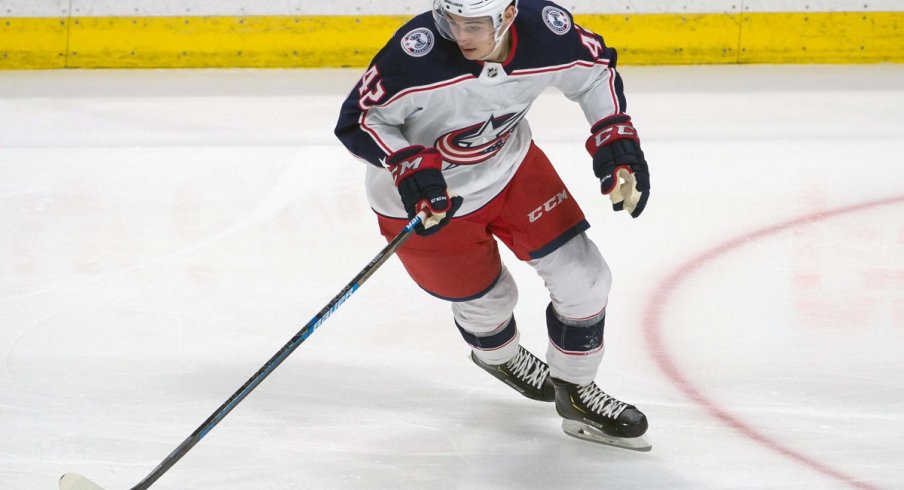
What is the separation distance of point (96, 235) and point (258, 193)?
66 cm

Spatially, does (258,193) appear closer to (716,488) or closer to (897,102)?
(716,488)

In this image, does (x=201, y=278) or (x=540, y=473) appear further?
(x=201, y=278)

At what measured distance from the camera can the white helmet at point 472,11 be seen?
91.7 inches

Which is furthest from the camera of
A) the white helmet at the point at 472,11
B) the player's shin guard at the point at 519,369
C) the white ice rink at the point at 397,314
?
the player's shin guard at the point at 519,369

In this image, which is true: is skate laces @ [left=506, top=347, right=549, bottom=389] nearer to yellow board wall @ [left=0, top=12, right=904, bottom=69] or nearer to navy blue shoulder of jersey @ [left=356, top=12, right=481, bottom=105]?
navy blue shoulder of jersey @ [left=356, top=12, right=481, bottom=105]

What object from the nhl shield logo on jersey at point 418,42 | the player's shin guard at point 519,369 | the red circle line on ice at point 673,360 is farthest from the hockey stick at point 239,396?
the red circle line on ice at point 673,360

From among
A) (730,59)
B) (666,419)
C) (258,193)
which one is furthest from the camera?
(730,59)

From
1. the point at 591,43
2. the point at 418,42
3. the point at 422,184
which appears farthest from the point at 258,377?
the point at 591,43

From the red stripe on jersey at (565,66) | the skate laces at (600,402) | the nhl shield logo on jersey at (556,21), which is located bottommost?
the skate laces at (600,402)

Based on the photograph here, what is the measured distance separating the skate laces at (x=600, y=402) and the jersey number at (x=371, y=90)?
33.0 inches

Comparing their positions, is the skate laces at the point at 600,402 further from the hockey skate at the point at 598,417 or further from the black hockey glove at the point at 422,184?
the black hockey glove at the point at 422,184

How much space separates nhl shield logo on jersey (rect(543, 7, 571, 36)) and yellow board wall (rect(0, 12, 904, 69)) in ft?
12.8

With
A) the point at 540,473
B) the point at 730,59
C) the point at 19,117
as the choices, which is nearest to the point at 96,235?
the point at 19,117

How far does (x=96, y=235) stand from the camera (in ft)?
13.5
